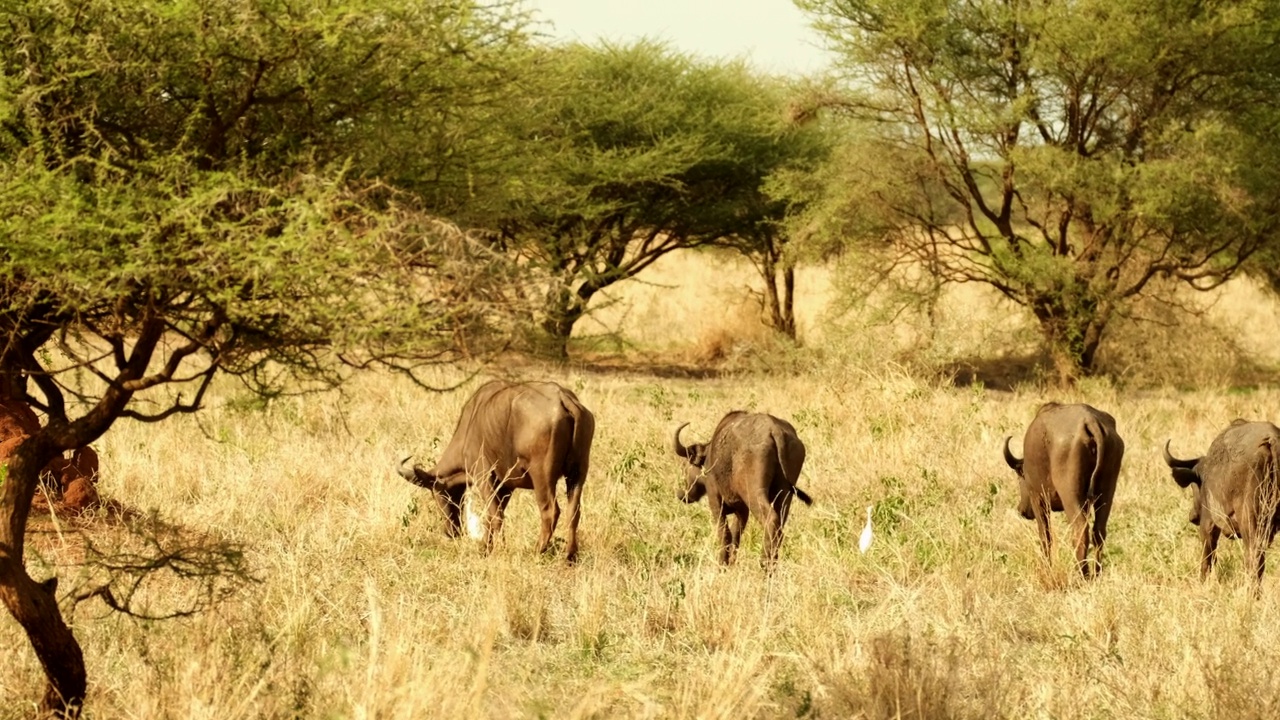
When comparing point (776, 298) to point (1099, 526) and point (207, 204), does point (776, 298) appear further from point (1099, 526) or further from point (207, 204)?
point (207, 204)

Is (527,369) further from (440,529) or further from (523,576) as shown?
(523,576)

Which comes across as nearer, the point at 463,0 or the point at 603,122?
the point at 463,0

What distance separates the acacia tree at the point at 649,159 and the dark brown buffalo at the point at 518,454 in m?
12.3

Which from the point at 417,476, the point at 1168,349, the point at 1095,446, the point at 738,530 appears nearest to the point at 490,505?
the point at 417,476

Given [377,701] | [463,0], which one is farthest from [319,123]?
[377,701]

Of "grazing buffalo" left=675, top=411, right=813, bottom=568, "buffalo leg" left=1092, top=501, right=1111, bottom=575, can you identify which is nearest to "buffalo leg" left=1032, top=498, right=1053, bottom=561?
"buffalo leg" left=1092, top=501, right=1111, bottom=575

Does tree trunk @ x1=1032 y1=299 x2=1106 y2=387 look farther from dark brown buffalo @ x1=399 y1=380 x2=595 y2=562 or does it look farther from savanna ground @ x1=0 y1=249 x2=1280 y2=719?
dark brown buffalo @ x1=399 y1=380 x2=595 y2=562

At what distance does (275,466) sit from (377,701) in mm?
5877

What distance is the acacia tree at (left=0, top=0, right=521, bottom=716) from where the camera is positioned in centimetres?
479

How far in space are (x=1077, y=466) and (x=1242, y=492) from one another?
0.88 metres

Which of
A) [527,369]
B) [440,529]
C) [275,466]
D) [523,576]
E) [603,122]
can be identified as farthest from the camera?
[603,122]

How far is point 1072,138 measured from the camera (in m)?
19.6

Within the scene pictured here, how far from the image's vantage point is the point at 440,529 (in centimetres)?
945

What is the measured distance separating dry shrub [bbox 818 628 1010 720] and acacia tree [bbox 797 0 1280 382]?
13080mm
